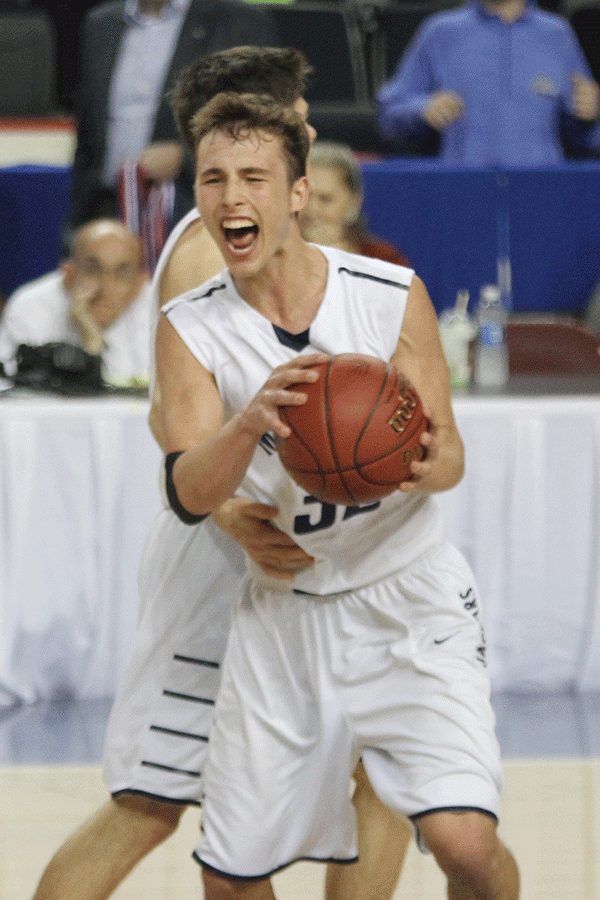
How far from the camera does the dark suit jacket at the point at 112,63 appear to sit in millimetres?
5949

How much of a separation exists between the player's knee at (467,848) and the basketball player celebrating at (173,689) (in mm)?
569

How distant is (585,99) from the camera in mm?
6762

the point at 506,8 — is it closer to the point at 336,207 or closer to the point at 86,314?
the point at 336,207

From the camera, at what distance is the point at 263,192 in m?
2.28

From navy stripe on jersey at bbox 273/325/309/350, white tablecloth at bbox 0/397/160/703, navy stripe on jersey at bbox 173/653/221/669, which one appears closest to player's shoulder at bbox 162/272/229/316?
navy stripe on jersey at bbox 273/325/309/350

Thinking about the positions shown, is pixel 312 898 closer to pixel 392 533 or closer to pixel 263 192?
pixel 392 533

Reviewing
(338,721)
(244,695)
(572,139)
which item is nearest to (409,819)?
(338,721)

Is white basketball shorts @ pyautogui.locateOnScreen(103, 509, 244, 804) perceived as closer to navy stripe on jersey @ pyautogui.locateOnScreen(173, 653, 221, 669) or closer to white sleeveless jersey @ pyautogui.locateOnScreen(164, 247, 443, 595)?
navy stripe on jersey @ pyautogui.locateOnScreen(173, 653, 221, 669)

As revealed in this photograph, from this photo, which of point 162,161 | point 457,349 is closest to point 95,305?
point 162,161

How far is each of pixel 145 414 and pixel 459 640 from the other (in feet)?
8.01

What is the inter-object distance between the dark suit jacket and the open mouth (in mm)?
3668

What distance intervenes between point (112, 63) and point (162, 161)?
0.73 metres

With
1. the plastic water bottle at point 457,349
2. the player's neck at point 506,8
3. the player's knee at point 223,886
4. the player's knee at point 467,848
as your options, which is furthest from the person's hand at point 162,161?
the player's knee at point 467,848

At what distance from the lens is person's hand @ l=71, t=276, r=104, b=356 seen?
560cm
